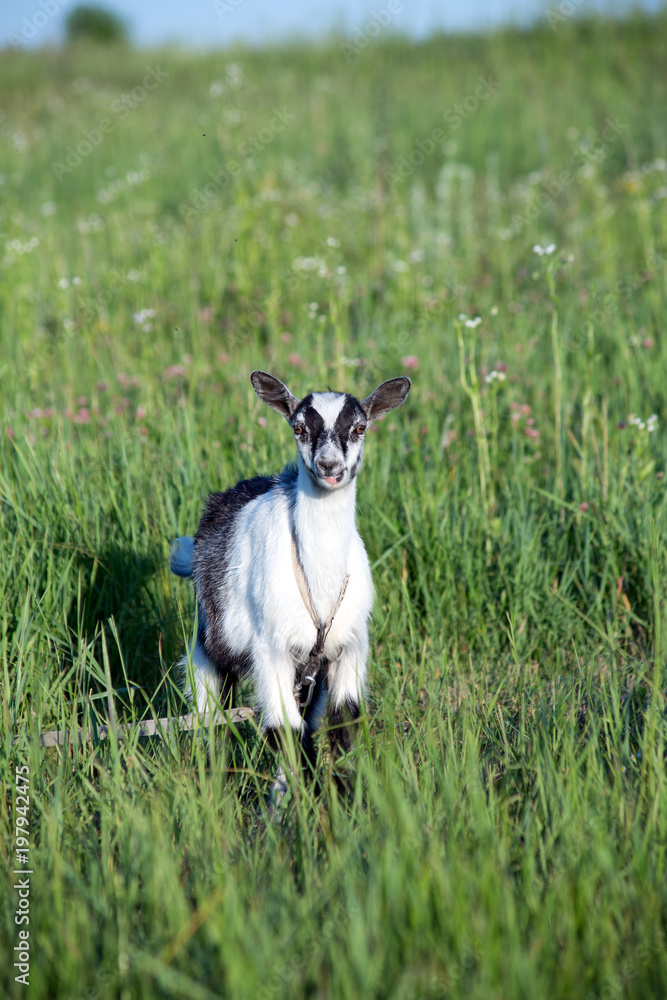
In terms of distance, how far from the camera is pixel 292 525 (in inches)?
114

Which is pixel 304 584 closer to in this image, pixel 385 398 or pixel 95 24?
pixel 385 398

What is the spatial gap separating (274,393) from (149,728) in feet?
4.17

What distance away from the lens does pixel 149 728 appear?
2754 millimetres

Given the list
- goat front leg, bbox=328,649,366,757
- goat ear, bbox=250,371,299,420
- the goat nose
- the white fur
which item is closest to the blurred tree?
goat ear, bbox=250,371,299,420

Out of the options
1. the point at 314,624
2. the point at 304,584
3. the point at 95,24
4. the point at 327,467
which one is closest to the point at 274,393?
the point at 327,467

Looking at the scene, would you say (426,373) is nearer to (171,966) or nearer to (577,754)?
(577,754)

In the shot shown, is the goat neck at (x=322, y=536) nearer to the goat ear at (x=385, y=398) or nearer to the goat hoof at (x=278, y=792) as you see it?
the goat ear at (x=385, y=398)

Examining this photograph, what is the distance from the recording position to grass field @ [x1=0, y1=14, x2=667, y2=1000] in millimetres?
1885

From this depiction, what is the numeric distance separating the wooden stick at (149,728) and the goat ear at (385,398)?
118 cm

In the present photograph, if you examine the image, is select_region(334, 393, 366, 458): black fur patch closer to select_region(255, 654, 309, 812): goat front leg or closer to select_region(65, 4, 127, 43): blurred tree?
select_region(255, 654, 309, 812): goat front leg

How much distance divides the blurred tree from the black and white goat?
29306 millimetres

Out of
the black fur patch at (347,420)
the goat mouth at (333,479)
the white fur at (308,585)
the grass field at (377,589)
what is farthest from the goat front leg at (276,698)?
the black fur patch at (347,420)

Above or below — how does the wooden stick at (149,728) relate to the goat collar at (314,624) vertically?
below

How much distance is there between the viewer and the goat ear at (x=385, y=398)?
3.06 metres
